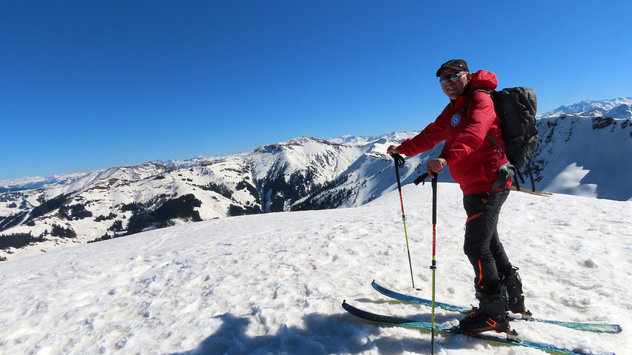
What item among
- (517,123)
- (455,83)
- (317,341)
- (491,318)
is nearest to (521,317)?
(491,318)

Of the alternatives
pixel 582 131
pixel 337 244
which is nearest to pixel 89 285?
pixel 337 244

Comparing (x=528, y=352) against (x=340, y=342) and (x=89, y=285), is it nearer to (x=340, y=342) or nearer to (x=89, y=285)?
(x=340, y=342)

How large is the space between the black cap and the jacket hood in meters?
0.24

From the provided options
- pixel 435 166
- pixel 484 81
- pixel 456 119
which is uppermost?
pixel 484 81

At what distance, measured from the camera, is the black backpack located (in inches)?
157

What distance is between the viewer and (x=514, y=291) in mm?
4676

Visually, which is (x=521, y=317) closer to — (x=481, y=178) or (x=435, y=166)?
(x=481, y=178)

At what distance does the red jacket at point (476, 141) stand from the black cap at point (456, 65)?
0.23 meters

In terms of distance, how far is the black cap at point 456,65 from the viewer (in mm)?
4495

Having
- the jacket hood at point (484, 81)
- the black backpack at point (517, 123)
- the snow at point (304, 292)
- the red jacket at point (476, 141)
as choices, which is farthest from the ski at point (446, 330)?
the jacket hood at point (484, 81)

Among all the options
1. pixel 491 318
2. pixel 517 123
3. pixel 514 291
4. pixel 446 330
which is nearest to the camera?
pixel 517 123

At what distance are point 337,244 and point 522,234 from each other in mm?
6174

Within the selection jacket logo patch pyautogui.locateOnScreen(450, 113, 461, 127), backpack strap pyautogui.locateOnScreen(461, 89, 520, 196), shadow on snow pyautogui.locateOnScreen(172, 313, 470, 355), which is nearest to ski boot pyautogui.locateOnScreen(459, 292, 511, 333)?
shadow on snow pyautogui.locateOnScreen(172, 313, 470, 355)

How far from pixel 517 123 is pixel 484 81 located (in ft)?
2.55
